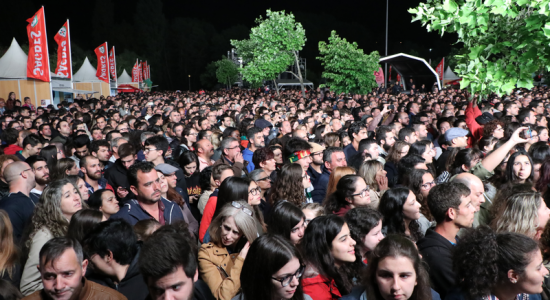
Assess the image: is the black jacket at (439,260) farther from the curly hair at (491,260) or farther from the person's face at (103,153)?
the person's face at (103,153)

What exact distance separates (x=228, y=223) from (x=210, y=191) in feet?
7.12

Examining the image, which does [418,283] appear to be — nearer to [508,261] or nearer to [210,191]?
[508,261]

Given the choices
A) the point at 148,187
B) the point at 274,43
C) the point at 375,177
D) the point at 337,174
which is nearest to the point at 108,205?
the point at 148,187

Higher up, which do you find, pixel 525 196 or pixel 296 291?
pixel 525 196

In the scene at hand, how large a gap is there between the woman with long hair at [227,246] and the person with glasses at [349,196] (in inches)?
48.6

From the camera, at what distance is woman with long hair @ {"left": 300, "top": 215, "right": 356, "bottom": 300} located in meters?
3.29

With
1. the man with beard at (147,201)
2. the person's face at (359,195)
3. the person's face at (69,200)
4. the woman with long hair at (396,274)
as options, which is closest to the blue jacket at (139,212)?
the man with beard at (147,201)

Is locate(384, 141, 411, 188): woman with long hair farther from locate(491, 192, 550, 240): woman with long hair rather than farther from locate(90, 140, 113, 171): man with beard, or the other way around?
locate(90, 140, 113, 171): man with beard

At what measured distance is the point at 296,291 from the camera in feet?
9.31

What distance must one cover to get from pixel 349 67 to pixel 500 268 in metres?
21.3

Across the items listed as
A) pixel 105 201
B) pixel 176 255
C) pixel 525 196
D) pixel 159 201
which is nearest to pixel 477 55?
pixel 525 196

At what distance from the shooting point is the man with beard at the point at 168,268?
2.74m

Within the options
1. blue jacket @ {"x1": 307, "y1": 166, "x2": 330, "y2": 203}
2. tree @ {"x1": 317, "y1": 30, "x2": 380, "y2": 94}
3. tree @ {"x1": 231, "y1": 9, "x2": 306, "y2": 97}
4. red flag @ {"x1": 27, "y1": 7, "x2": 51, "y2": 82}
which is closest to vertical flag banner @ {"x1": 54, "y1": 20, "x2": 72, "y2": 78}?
red flag @ {"x1": 27, "y1": 7, "x2": 51, "y2": 82}

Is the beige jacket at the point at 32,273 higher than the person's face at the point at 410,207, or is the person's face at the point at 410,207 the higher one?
the person's face at the point at 410,207
